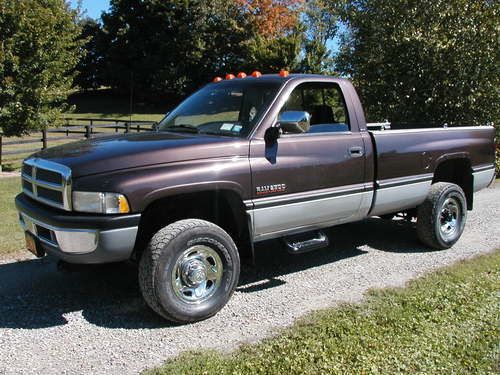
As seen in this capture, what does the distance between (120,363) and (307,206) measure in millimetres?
2196

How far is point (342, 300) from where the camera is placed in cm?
483

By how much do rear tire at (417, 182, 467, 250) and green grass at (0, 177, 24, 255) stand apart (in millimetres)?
4760

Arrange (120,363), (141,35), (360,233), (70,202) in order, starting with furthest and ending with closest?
(141,35) → (360,233) → (70,202) → (120,363)

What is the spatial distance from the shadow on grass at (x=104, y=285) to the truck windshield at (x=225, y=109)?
153 centimetres

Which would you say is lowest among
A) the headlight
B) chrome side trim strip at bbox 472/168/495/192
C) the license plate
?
the license plate

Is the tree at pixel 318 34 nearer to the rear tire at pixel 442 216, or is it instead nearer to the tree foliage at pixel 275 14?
the tree foliage at pixel 275 14

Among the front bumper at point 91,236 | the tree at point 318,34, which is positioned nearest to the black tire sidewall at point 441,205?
the front bumper at point 91,236

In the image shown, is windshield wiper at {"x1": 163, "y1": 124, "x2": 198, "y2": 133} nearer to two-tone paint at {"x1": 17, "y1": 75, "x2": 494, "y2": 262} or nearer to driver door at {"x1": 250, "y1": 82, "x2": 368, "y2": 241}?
two-tone paint at {"x1": 17, "y1": 75, "x2": 494, "y2": 262}

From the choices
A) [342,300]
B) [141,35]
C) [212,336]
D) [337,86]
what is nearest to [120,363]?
[212,336]

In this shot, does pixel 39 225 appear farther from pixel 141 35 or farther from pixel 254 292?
pixel 141 35

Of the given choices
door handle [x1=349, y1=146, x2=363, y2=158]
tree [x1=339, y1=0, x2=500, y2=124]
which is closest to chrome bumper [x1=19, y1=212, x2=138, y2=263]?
door handle [x1=349, y1=146, x2=363, y2=158]

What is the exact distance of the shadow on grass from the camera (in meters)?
4.45

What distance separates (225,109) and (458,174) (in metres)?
3.51

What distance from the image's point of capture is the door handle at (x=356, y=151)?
17.7 feet
